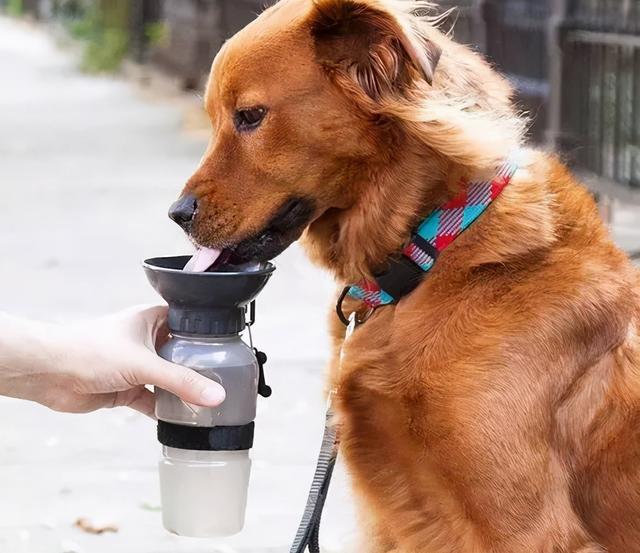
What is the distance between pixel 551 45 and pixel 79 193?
4.40 metres

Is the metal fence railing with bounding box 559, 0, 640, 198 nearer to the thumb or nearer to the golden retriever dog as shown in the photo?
the golden retriever dog

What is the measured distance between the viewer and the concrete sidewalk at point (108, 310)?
4602 mm

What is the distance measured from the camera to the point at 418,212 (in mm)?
3143

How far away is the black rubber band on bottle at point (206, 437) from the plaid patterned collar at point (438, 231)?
50 centimetres

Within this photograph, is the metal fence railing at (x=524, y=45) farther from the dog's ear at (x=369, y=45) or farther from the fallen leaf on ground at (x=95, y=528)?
the dog's ear at (x=369, y=45)

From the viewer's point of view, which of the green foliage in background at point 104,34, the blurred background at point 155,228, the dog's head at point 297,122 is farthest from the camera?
the green foliage in background at point 104,34

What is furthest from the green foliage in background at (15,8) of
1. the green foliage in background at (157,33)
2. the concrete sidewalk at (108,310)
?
the concrete sidewalk at (108,310)

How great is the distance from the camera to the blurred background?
4.73 metres

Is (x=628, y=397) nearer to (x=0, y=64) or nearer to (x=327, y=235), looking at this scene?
(x=327, y=235)

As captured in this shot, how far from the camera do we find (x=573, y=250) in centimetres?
312

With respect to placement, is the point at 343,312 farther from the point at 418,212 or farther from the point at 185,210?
the point at 185,210

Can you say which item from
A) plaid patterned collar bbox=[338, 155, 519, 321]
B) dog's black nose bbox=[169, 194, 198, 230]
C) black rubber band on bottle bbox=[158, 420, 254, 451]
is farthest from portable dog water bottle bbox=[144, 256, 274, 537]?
plaid patterned collar bbox=[338, 155, 519, 321]

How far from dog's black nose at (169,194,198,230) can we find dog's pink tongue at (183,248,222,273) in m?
0.08

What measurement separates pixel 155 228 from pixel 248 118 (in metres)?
6.74
